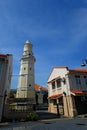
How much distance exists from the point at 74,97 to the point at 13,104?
952 cm

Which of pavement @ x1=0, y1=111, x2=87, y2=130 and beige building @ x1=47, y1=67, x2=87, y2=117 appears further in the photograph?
beige building @ x1=47, y1=67, x2=87, y2=117

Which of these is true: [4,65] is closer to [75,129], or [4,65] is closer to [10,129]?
[10,129]

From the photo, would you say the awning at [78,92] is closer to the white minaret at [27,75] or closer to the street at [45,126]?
the street at [45,126]

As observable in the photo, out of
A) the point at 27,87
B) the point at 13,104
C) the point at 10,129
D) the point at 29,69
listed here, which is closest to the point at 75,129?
the point at 10,129

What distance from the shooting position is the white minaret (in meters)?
31.7

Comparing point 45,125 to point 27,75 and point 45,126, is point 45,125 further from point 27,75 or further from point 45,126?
point 27,75

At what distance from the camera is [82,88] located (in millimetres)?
20219

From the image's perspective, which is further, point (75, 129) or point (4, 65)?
point (4, 65)

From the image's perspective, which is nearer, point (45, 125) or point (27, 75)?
point (45, 125)

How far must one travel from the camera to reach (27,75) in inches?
1300

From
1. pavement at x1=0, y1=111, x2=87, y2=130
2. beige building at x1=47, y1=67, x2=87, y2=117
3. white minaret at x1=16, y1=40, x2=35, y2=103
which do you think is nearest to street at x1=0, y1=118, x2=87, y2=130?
pavement at x1=0, y1=111, x2=87, y2=130

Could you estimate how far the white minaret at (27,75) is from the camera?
31703 mm

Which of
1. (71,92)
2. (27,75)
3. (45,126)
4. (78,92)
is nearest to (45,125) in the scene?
(45,126)

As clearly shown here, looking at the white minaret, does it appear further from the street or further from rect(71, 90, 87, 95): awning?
the street
